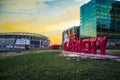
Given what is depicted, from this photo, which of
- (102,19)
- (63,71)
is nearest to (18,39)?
(102,19)

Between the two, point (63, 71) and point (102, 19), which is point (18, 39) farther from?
point (63, 71)

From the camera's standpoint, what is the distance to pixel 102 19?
66.9 metres

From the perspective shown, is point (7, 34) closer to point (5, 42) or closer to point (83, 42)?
point (5, 42)

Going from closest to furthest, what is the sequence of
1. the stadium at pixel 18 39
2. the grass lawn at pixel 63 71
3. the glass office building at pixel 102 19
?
the grass lawn at pixel 63 71 → the stadium at pixel 18 39 → the glass office building at pixel 102 19

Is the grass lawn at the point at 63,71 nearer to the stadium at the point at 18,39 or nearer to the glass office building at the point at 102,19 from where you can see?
the stadium at the point at 18,39

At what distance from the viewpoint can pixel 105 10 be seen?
67.8 m

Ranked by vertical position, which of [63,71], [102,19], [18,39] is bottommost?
[63,71]

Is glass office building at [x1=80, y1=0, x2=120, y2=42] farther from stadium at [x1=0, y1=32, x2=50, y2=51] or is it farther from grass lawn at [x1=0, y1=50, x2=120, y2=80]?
grass lawn at [x1=0, y1=50, x2=120, y2=80]

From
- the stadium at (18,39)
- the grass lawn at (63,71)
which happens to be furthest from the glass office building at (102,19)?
the grass lawn at (63,71)

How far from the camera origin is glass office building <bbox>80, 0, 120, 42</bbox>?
66.3 metres

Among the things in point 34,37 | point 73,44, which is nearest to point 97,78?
point 73,44

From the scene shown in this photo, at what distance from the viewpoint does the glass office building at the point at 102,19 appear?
218 feet

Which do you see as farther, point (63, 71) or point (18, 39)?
point (18, 39)

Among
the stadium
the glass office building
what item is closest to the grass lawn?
the stadium
